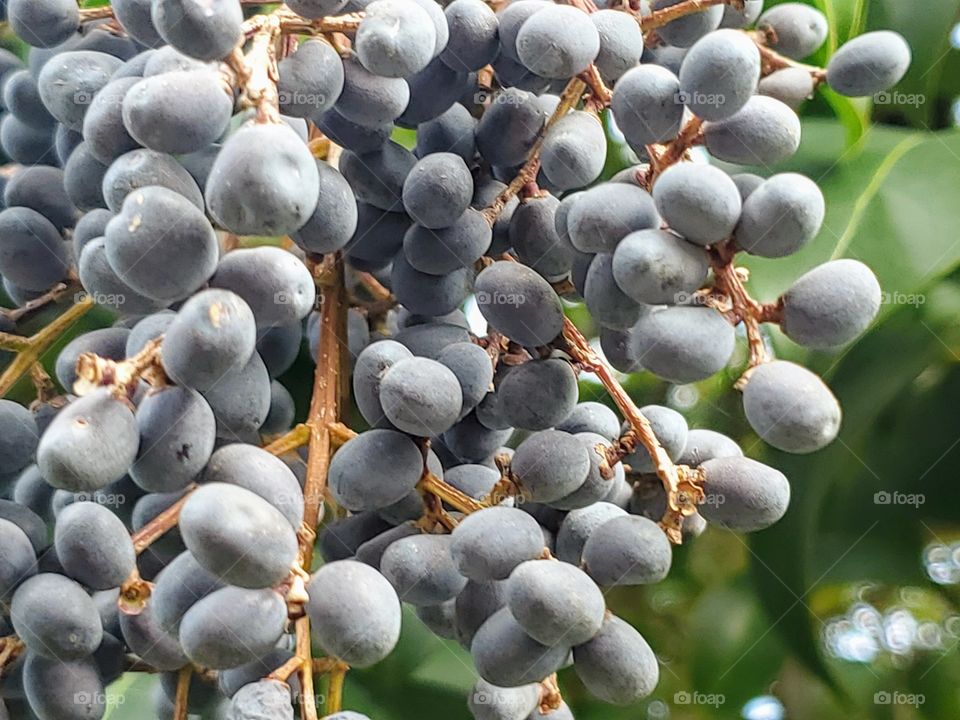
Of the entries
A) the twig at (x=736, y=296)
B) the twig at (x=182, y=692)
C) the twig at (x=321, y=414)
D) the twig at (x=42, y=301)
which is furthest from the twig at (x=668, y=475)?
the twig at (x=42, y=301)

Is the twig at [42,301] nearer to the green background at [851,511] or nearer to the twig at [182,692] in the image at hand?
the twig at [182,692]

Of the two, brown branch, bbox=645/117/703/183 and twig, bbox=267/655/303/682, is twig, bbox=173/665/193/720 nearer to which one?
twig, bbox=267/655/303/682

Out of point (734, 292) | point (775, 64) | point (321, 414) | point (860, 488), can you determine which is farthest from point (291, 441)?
point (860, 488)

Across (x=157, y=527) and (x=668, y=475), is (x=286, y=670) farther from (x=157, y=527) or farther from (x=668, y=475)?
(x=668, y=475)

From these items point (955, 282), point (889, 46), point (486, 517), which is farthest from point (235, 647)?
point (955, 282)

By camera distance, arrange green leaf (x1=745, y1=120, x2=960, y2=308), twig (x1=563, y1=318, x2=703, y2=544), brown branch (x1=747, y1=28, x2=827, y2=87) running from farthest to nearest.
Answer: green leaf (x1=745, y1=120, x2=960, y2=308), brown branch (x1=747, y1=28, x2=827, y2=87), twig (x1=563, y1=318, x2=703, y2=544)

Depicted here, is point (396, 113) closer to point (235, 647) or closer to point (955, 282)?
point (235, 647)

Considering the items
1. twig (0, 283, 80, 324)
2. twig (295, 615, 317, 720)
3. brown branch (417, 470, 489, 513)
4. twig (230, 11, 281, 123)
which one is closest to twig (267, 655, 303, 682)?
twig (295, 615, 317, 720)
